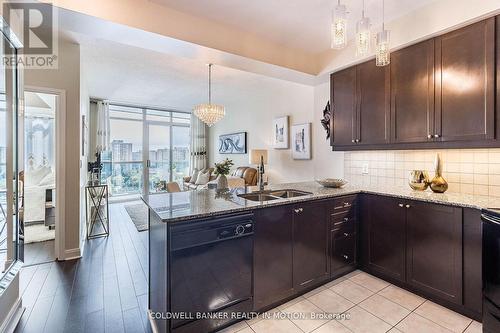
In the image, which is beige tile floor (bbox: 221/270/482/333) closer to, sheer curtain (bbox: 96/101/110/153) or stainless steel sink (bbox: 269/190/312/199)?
stainless steel sink (bbox: 269/190/312/199)

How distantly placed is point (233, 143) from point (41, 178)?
440cm

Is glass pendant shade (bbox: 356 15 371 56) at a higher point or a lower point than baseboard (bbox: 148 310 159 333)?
higher

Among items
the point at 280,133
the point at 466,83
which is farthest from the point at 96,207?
the point at 466,83

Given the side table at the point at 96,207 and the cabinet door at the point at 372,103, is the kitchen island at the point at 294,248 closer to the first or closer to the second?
the cabinet door at the point at 372,103

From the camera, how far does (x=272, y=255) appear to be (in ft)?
6.35

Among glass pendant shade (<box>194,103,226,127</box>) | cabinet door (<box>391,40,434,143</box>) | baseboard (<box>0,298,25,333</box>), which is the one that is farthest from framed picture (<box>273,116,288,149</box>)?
baseboard (<box>0,298,25,333</box>)

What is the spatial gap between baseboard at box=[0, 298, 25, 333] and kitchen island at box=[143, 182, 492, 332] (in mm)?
968

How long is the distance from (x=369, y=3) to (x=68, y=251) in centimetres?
434

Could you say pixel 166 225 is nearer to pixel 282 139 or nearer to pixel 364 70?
pixel 364 70

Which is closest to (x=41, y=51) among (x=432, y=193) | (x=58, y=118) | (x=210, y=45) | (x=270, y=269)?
(x=58, y=118)

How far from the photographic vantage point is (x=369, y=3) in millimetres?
2232

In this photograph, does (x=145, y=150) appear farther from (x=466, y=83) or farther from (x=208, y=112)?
(x=466, y=83)

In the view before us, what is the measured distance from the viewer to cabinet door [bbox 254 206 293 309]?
6.12 ft

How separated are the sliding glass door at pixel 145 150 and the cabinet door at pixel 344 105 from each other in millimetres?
5309
